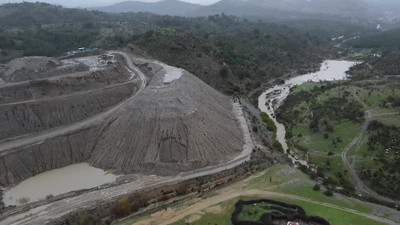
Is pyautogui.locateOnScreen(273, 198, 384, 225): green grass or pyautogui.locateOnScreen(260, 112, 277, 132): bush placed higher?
pyautogui.locateOnScreen(273, 198, 384, 225): green grass

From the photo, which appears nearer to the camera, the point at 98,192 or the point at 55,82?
the point at 98,192

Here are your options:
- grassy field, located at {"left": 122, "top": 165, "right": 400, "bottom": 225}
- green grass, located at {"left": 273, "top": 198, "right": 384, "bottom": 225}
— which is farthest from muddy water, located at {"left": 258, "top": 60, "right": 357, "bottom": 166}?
green grass, located at {"left": 273, "top": 198, "right": 384, "bottom": 225}

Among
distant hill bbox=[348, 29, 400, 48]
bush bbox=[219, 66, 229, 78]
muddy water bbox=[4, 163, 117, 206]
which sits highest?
distant hill bbox=[348, 29, 400, 48]

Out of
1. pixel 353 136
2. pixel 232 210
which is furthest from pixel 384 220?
pixel 353 136

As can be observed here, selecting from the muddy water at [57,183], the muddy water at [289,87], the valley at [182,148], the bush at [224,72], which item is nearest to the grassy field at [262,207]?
the valley at [182,148]

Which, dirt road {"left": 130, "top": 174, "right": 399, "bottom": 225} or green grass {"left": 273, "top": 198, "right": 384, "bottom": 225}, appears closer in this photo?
green grass {"left": 273, "top": 198, "right": 384, "bottom": 225}

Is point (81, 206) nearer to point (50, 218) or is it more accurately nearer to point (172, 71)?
point (50, 218)

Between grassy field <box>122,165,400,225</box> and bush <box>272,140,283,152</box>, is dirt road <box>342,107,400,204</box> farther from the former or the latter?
bush <box>272,140,283,152</box>
